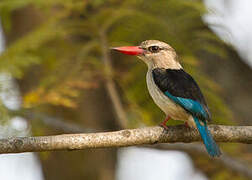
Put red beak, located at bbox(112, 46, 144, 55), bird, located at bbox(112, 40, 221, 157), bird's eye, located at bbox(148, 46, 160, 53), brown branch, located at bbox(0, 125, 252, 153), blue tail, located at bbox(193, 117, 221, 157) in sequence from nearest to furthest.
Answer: brown branch, located at bbox(0, 125, 252, 153)
blue tail, located at bbox(193, 117, 221, 157)
bird, located at bbox(112, 40, 221, 157)
red beak, located at bbox(112, 46, 144, 55)
bird's eye, located at bbox(148, 46, 160, 53)

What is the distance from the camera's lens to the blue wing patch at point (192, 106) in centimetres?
368

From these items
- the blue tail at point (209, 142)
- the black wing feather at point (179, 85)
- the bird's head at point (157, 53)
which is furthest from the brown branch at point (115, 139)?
the bird's head at point (157, 53)

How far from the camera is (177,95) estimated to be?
380 cm

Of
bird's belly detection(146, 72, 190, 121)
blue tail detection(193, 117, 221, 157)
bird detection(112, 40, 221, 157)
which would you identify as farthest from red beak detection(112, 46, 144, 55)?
blue tail detection(193, 117, 221, 157)

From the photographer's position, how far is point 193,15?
4.95 meters

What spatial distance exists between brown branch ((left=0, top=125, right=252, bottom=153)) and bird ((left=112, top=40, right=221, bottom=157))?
97 millimetres

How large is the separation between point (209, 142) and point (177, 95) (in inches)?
18.5

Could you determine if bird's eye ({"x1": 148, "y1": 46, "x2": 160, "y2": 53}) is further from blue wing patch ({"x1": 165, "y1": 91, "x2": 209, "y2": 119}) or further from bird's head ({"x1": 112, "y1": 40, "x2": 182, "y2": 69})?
blue wing patch ({"x1": 165, "y1": 91, "x2": 209, "y2": 119})

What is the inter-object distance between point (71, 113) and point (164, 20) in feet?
6.34

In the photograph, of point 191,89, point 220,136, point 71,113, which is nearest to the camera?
point 220,136

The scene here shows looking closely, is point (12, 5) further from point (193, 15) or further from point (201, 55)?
point (201, 55)

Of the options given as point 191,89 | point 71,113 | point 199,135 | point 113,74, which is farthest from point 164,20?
point 71,113

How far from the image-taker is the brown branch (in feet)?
10.4

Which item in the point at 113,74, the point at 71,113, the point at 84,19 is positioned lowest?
the point at 71,113
